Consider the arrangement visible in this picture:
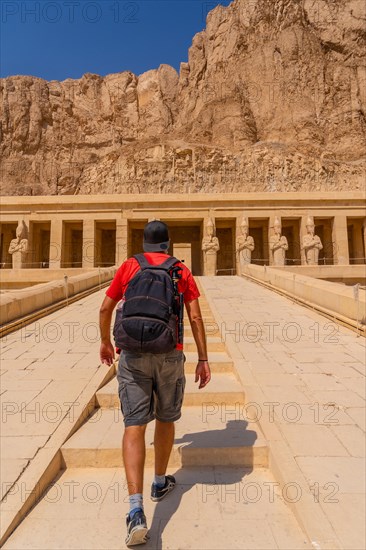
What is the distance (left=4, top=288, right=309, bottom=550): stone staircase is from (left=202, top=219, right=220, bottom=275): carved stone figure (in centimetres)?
1613

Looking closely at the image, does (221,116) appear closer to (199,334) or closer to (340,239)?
(340,239)

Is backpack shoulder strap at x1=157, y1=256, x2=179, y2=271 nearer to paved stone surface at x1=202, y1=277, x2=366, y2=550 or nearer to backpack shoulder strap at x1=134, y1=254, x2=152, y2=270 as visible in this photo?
backpack shoulder strap at x1=134, y1=254, x2=152, y2=270

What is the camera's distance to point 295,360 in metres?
4.81

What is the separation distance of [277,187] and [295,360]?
120 ft

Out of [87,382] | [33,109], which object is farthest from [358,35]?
[87,382]

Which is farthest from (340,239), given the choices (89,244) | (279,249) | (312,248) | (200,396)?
(200,396)

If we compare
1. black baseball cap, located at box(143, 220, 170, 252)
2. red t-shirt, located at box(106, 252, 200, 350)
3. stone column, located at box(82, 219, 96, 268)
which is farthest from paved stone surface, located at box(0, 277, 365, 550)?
stone column, located at box(82, 219, 96, 268)

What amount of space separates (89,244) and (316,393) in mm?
19342

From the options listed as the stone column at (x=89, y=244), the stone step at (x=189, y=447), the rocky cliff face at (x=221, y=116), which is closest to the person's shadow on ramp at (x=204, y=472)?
the stone step at (x=189, y=447)

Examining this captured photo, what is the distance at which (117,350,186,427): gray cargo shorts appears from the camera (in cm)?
209

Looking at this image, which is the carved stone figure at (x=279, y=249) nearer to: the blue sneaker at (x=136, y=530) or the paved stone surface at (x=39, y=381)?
the paved stone surface at (x=39, y=381)

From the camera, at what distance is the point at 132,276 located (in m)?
2.23

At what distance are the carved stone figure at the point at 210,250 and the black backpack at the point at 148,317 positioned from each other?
17373 millimetres

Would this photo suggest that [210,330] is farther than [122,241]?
No
